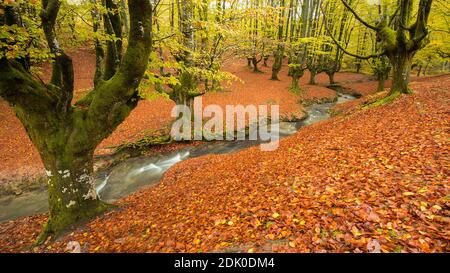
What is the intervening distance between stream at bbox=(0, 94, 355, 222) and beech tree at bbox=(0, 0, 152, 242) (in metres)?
3.26

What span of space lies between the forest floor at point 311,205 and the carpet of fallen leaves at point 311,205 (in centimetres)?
2

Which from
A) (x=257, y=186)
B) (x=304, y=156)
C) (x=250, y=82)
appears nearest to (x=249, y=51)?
(x=250, y=82)

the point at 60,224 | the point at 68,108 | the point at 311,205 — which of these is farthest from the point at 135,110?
the point at 311,205

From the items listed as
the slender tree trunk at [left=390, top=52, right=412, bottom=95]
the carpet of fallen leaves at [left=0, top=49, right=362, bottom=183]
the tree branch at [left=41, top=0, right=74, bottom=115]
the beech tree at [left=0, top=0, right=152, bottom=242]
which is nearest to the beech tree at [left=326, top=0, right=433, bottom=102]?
the slender tree trunk at [left=390, top=52, right=412, bottom=95]

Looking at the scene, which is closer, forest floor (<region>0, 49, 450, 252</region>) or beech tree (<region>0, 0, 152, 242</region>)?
forest floor (<region>0, 49, 450, 252</region>)

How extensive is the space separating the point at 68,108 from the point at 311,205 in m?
5.60

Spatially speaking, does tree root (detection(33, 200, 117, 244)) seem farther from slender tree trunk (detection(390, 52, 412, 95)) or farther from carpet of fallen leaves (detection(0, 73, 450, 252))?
slender tree trunk (detection(390, 52, 412, 95))

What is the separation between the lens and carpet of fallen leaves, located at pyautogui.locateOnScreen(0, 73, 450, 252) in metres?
Result: 3.30

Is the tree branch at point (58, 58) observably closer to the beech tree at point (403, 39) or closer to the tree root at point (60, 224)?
the tree root at point (60, 224)

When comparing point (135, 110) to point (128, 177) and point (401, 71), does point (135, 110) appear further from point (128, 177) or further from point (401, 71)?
point (401, 71)

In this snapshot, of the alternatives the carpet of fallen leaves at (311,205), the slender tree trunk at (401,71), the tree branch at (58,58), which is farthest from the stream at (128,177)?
the slender tree trunk at (401,71)

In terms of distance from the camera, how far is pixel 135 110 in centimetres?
1691

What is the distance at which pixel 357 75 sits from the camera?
35250mm
